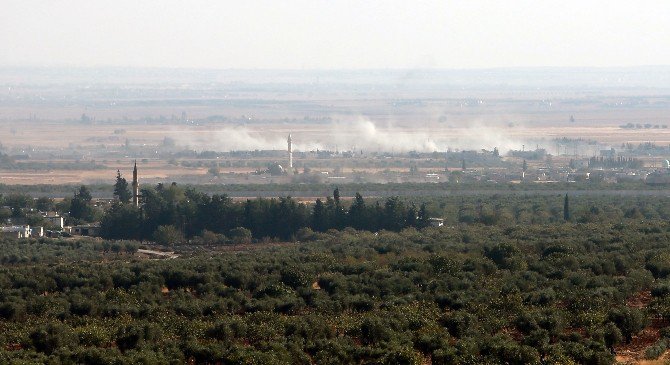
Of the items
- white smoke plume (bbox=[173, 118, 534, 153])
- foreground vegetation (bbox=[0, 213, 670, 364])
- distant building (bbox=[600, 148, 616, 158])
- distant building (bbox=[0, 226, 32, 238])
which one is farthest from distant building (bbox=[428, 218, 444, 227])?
white smoke plume (bbox=[173, 118, 534, 153])

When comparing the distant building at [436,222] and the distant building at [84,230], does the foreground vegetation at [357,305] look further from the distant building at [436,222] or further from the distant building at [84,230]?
the distant building at [84,230]

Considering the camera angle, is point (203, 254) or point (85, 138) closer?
point (203, 254)

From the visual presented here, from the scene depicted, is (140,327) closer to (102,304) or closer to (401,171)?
(102,304)

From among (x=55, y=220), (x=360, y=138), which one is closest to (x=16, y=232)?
(x=55, y=220)

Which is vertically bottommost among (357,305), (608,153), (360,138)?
(357,305)

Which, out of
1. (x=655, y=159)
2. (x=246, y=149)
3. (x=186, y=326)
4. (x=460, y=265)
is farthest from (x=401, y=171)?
(x=186, y=326)

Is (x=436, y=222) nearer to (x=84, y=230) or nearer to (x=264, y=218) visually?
(x=264, y=218)

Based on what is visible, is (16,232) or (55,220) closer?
(16,232)

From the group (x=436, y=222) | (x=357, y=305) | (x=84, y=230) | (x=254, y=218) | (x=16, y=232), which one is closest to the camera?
(x=357, y=305)
